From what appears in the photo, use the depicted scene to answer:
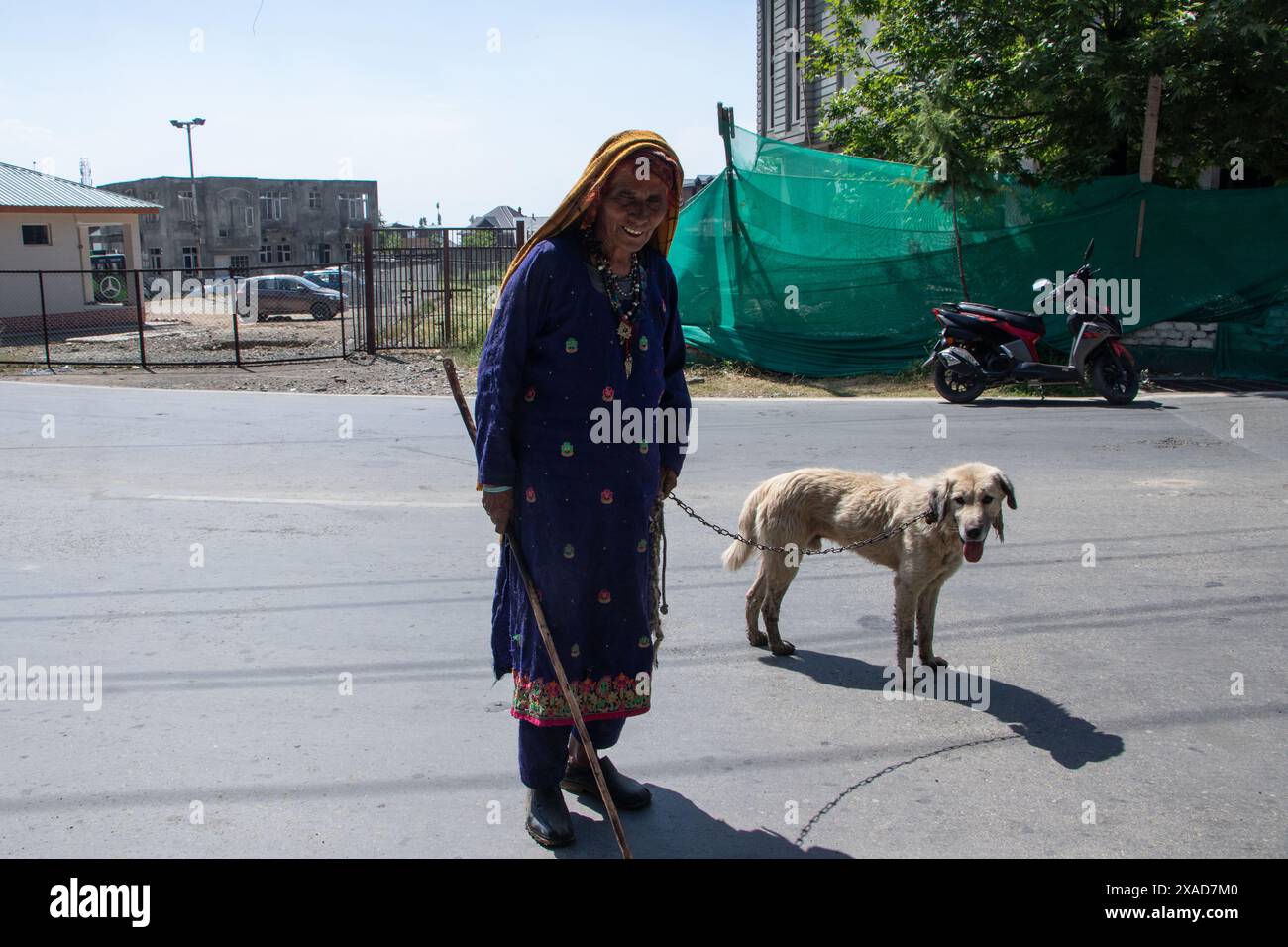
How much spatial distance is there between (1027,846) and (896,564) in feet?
5.45

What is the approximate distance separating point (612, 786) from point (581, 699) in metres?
0.42

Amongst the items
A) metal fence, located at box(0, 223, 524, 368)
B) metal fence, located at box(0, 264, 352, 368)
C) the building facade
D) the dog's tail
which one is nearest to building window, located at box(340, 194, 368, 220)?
metal fence, located at box(0, 264, 352, 368)

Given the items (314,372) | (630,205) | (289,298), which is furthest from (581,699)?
(289,298)

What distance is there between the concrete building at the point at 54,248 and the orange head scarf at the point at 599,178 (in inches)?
993

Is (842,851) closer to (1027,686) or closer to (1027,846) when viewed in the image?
(1027,846)

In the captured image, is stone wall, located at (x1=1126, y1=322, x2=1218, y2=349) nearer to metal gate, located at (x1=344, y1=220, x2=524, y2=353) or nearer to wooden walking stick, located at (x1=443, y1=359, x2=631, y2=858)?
metal gate, located at (x1=344, y1=220, x2=524, y2=353)

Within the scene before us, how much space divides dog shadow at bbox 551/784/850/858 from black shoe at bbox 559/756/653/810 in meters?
0.04

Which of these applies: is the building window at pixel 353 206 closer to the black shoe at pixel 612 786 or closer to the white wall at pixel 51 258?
the white wall at pixel 51 258

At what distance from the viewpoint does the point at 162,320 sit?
1169 inches

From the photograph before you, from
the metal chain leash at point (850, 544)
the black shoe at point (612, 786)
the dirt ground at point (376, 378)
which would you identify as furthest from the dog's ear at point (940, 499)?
the dirt ground at point (376, 378)

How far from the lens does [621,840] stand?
3.16 metres

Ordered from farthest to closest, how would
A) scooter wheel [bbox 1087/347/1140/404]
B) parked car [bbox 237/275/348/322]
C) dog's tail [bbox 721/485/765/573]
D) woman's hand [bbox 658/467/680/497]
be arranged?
parked car [bbox 237/275/348/322], scooter wheel [bbox 1087/347/1140/404], dog's tail [bbox 721/485/765/573], woman's hand [bbox 658/467/680/497]

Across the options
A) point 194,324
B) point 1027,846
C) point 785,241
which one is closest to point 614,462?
point 1027,846

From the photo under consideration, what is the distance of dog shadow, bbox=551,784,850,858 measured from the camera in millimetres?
3381
